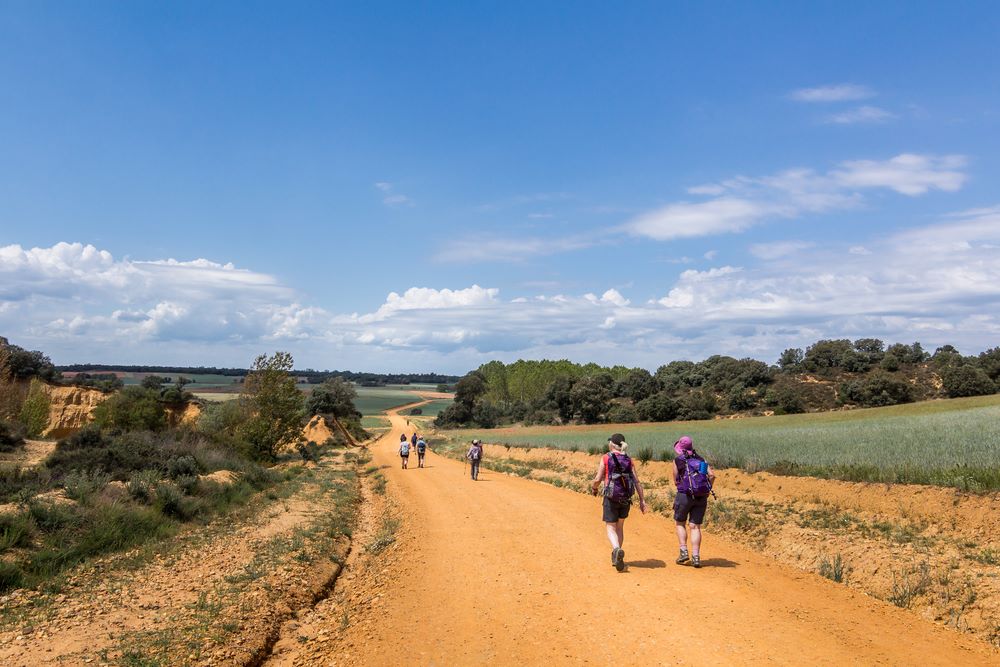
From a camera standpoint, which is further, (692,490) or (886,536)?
(886,536)

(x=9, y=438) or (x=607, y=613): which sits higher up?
(x=607, y=613)

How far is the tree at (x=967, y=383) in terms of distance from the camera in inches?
2798

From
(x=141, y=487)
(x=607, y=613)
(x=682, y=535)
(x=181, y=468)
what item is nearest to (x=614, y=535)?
(x=682, y=535)

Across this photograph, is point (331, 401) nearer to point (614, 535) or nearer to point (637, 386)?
point (637, 386)

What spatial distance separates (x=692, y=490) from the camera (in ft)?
31.5

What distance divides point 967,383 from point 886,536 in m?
76.1

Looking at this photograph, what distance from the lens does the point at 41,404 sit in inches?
1620

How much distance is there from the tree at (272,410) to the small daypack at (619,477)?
102ft

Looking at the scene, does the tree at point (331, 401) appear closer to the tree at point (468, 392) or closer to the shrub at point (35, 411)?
the tree at point (468, 392)

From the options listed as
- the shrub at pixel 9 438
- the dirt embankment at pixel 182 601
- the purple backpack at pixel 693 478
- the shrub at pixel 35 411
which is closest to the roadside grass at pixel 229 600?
the dirt embankment at pixel 182 601

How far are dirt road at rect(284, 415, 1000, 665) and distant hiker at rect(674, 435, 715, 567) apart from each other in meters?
0.43

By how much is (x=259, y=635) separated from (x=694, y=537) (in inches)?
260

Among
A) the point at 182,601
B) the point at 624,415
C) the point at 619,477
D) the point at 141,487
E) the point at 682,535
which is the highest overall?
the point at 619,477

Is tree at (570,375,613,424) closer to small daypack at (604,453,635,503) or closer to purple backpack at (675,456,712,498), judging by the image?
purple backpack at (675,456,712,498)
